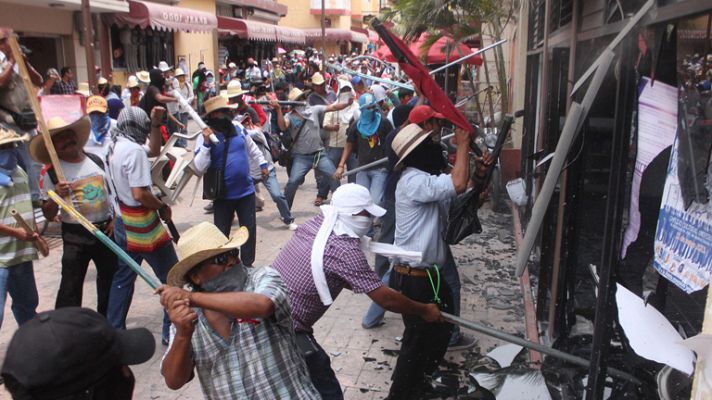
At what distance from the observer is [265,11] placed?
1387 inches

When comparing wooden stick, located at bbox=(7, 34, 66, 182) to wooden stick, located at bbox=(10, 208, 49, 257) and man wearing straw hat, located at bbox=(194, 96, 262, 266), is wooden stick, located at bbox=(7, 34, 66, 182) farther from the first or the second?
man wearing straw hat, located at bbox=(194, 96, 262, 266)

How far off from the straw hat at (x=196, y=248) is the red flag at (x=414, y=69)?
3.98ft

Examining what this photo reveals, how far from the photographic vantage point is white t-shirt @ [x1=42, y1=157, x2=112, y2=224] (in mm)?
4281

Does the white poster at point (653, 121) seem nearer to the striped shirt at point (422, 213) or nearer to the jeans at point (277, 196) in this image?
the striped shirt at point (422, 213)

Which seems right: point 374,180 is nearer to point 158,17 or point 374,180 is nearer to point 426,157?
point 426,157

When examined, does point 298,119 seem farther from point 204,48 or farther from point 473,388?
point 204,48

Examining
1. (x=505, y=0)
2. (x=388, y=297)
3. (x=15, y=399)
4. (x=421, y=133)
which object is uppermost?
(x=505, y=0)

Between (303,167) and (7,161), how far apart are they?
4.43 m

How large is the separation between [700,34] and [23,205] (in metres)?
4.14

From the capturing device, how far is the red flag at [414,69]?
2910 mm

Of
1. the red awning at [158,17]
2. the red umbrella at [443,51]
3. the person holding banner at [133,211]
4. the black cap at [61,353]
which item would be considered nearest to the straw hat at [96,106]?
the person holding banner at [133,211]

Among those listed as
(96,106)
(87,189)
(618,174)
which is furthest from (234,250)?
(96,106)

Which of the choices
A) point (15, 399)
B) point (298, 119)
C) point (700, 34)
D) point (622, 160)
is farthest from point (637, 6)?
point (298, 119)

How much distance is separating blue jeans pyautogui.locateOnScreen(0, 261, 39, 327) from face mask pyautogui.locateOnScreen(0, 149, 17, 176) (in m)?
0.63
